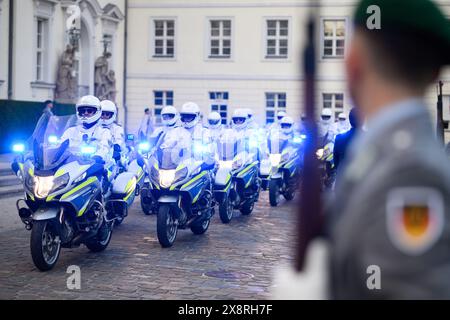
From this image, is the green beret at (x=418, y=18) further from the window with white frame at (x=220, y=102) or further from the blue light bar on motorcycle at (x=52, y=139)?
the window with white frame at (x=220, y=102)

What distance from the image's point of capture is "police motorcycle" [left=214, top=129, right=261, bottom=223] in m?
13.0

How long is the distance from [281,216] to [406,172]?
12.3 m

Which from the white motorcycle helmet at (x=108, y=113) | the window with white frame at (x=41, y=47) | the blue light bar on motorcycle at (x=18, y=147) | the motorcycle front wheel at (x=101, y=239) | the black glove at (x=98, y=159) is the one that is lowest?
the motorcycle front wheel at (x=101, y=239)

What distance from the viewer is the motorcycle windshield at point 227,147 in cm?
1338

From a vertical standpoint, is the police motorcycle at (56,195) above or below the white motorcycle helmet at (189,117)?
below

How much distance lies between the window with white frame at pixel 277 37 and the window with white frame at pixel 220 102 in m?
2.92

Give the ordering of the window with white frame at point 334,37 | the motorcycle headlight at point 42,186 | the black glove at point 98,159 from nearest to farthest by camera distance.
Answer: the motorcycle headlight at point 42,186
the black glove at point 98,159
the window with white frame at point 334,37

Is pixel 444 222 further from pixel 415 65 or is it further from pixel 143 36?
pixel 143 36

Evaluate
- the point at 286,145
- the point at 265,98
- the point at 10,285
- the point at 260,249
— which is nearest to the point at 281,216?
the point at 286,145

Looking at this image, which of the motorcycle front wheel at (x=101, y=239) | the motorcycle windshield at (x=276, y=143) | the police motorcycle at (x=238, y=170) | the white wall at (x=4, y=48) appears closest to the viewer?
the motorcycle front wheel at (x=101, y=239)

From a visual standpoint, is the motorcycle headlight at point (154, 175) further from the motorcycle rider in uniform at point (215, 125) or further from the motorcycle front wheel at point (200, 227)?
the motorcycle rider in uniform at point (215, 125)

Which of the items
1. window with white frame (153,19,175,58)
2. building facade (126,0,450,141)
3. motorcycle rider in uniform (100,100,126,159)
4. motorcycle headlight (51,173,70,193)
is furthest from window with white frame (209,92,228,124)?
motorcycle headlight (51,173,70,193)

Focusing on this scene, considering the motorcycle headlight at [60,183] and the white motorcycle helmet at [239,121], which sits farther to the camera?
the white motorcycle helmet at [239,121]

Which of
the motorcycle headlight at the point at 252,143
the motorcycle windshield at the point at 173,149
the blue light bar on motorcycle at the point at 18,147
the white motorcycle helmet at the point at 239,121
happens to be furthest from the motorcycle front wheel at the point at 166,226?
the white motorcycle helmet at the point at 239,121
